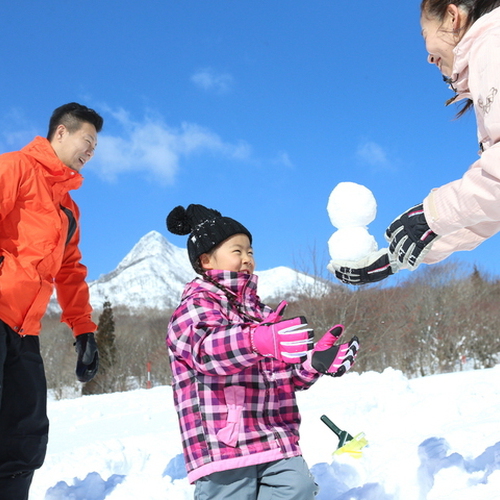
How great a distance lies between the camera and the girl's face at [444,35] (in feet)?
5.87

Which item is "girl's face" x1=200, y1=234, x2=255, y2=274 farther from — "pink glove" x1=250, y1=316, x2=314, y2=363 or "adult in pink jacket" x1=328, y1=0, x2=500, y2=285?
"pink glove" x1=250, y1=316, x2=314, y2=363

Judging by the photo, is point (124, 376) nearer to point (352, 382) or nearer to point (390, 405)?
point (352, 382)

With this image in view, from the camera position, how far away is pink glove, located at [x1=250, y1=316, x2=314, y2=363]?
6.01 ft

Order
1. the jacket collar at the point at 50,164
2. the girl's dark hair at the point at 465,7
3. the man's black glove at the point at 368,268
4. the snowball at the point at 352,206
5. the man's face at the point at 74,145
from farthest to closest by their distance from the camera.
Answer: the man's face at the point at 74,145, the jacket collar at the point at 50,164, the snowball at the point at 352,206, the man's black glove at the point at 368,268, the girl's dark hair at the point at 465,7

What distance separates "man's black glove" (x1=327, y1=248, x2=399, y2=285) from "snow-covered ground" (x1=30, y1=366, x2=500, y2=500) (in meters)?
1.30

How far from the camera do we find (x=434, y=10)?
72.5 inches

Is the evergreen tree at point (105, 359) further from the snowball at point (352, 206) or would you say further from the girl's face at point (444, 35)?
the girl's face at point (444, 35)

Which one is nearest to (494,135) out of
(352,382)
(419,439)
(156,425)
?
(419,439)

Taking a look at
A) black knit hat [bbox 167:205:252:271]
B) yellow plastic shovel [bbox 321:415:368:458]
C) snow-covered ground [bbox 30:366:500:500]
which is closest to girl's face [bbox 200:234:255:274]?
black knit hat [bbox 167:205:252:271]

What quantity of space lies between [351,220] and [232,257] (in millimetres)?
601

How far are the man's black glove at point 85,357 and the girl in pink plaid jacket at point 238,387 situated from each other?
1.08 metres

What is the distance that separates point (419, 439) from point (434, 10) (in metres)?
2.80

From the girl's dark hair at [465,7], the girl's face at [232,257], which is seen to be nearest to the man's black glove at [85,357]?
the girl's face at [232,257]

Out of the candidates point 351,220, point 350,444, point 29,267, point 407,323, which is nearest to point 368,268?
point 351,220
